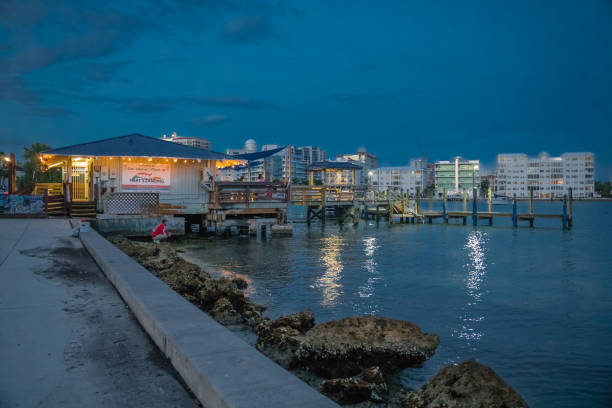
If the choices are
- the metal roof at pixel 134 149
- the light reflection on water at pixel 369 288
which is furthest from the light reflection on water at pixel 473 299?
the metal roof at pixel 134 149

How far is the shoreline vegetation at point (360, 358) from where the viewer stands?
502 cm

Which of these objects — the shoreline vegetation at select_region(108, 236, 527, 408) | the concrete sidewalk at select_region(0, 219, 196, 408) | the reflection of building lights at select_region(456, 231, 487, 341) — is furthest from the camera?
the reflection of building lights at select_region(456, 231, 487, 341)

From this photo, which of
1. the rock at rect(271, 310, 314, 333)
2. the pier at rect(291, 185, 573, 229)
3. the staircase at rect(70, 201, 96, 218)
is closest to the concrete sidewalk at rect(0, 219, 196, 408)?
the rock at rect(271, 310, 314, 333)

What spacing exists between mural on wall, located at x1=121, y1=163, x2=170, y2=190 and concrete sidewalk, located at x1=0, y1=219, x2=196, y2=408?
19.0 metres

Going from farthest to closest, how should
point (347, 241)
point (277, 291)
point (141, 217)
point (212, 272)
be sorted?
1. point (347, 241)
2. point (141, 217)
3. point (212, 272)
4. point (277, 291)

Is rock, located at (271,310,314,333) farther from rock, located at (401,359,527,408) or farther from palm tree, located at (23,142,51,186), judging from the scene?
palm tree, located at (23,142,51,186)

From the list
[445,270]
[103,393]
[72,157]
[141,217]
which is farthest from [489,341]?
[72,157]

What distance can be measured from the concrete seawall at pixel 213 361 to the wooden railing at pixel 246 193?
2262cm

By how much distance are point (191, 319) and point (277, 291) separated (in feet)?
28.6

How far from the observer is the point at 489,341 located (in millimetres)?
9297

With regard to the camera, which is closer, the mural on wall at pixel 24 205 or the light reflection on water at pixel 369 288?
the light reflection on water at pixel 369 288

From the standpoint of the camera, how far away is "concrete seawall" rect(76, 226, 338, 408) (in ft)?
10.7

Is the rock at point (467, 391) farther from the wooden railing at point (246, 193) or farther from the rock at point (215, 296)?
the wooden railing at point (246, 193)

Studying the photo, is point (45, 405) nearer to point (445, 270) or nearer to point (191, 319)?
point (191, 319)
